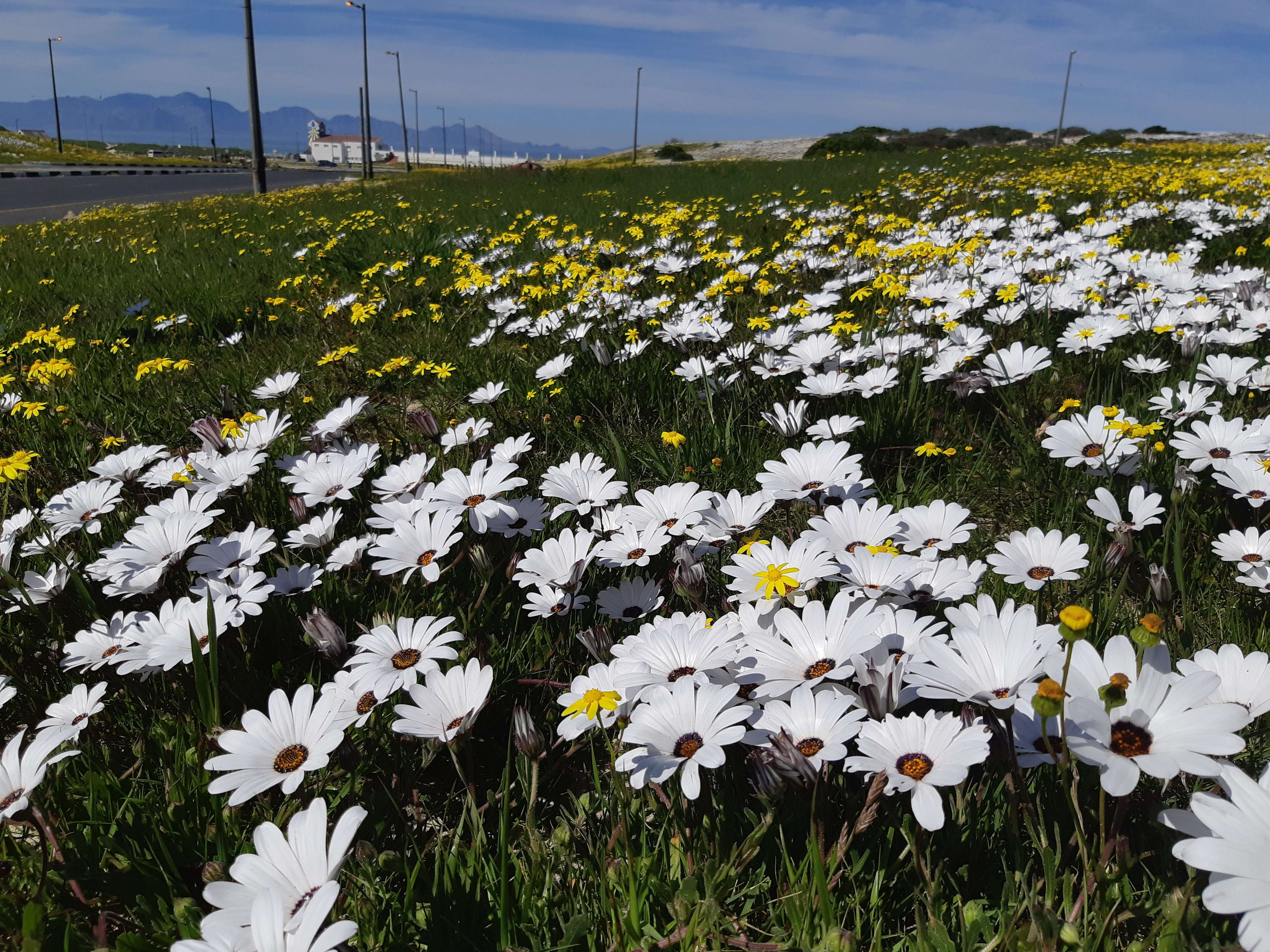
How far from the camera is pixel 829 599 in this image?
1.88m

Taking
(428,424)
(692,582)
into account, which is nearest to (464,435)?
(428,424)

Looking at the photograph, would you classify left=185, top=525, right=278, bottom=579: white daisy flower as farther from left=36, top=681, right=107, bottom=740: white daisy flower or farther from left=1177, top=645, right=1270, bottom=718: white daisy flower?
left=1177, top=645, right=1270, bottom=718: white daisy flower

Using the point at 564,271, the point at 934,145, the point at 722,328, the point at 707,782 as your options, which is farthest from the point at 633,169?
the point at 934,145

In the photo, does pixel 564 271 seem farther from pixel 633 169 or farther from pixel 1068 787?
pixel 633 169

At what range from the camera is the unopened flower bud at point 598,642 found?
1.54m

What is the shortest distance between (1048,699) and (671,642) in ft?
2.24

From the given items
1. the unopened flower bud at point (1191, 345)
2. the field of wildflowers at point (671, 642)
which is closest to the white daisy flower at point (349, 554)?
the field of wildflowers at point (671, 642)

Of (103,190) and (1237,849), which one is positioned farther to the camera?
(103,190)

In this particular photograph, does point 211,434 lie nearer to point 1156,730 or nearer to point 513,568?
point 513,568

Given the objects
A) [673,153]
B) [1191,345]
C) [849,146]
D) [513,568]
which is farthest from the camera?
[673,153]

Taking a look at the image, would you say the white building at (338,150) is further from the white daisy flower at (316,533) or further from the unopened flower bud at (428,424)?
the white daisy flower at (316,533)

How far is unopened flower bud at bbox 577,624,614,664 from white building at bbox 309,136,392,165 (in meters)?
160

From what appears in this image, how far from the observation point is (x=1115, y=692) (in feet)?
2.98

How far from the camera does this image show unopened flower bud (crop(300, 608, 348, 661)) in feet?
5.23
